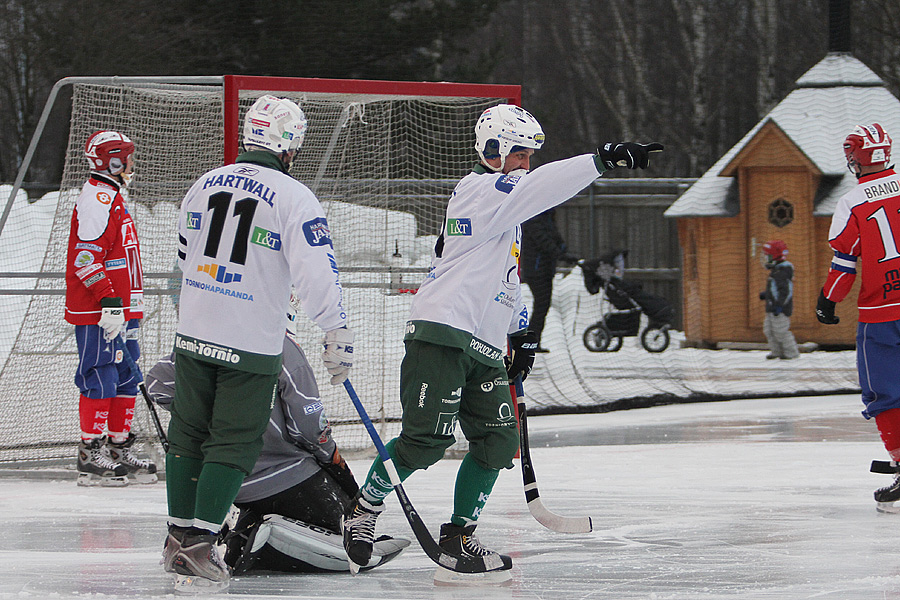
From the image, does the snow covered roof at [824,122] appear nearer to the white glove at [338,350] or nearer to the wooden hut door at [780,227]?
the wooden hut door at [780,227]

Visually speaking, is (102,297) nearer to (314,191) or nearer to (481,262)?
(314,191)

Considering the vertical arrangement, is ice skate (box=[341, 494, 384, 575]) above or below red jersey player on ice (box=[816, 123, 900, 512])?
below

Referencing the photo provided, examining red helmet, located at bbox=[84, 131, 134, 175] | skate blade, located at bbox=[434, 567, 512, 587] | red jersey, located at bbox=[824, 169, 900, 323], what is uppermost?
red helmet, located at bbox=[84, 131, 134, 175]

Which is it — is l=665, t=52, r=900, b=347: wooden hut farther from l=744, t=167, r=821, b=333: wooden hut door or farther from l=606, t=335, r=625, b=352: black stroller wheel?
l=606, t=335, r=625, b=352: black stroller wheel

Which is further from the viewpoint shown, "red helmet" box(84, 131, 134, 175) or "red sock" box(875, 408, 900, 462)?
"red helmet" box(84, 131, 134, 175)

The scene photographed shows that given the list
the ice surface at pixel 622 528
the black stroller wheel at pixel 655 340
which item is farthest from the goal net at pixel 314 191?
the black stroller wheel at pixel 655 340

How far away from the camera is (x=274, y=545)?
3.80 meters

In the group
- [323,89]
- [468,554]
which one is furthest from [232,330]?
[323,89]

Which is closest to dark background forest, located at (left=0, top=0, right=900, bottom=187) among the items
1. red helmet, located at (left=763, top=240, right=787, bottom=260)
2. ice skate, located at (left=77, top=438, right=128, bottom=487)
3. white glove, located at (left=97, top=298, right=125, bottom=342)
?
red helmet, located at (left=763, top=240, right=787, bottom=260)

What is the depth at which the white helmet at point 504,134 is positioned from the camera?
3855 millimetres

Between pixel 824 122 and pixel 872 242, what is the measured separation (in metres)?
6.58

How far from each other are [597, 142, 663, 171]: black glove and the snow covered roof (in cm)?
765

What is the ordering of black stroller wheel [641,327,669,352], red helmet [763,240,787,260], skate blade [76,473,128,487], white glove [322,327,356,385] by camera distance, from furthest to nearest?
black stroller wheel [641,327,669,352] → red helmet [763,240,787,260] → skate blade [76,473,128,487] → white glove [322,327,356,385]

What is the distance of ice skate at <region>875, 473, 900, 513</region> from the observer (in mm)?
4836
